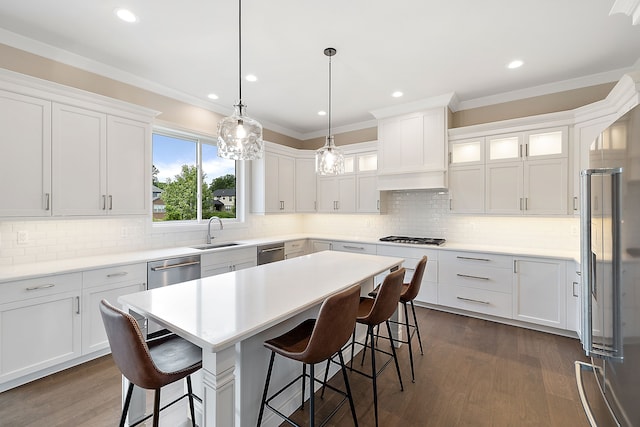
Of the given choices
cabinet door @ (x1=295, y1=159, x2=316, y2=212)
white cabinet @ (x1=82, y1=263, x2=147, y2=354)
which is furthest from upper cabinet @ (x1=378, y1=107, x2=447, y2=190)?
white cabinet @ (x1=82, y1=263, x2=147, y2=354)

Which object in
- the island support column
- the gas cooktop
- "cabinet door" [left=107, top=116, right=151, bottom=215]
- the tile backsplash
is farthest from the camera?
the gas cooktop

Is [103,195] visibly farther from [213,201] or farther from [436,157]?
[436,157]

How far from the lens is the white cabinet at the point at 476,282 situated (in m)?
3.38

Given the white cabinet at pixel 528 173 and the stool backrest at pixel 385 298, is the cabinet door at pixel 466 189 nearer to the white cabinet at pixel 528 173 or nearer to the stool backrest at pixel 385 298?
the white cabinet at pixel 528 173

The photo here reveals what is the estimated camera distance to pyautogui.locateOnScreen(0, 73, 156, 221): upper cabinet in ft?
7.57

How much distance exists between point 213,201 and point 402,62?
3141 millimetres

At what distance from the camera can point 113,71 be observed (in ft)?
9.99

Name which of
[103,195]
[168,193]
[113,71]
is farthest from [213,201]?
[113,71]

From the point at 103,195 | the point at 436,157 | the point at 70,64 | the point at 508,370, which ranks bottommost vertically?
the point at 508,370

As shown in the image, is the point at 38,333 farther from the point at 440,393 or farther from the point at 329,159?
the point at 440,393

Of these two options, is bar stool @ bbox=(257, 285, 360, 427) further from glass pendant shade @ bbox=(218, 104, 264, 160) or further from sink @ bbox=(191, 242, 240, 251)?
sink @ bbox=(191, 242, 240, 251)

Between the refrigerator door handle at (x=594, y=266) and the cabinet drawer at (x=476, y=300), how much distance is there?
2297 millimetres

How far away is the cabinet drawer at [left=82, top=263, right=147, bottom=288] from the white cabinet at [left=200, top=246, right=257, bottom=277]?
25.7 inches

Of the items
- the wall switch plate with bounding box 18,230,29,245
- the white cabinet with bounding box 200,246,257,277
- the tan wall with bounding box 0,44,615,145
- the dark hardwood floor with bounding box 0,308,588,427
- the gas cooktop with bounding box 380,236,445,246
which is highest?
the tan wall with bounding box 0,44,615,145
